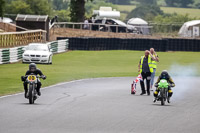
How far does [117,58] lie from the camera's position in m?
48.2

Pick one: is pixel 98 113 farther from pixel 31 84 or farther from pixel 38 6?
pixel 38 6

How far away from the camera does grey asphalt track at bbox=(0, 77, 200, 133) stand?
40.9 feet

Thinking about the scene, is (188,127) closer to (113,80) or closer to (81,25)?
(113,80)

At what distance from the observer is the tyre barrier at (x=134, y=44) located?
53312 mm

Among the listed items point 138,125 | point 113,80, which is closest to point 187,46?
point 113,80

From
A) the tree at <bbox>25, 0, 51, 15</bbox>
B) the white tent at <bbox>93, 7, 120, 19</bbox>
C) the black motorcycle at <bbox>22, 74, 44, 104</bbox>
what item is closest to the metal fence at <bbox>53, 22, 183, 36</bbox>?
the white tent at <bbox>93, 7, 120, 19</bbox>

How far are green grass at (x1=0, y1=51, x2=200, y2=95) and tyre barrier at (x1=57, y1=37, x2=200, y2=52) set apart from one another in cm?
91

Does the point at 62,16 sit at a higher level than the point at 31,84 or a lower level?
higher

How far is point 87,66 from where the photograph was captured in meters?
40.3

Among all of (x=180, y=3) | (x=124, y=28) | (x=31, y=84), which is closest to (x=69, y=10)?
(x=124, y=28)

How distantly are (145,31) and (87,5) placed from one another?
126 meters

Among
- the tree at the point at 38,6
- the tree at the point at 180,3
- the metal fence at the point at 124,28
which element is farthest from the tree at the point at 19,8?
the tree at the point at 180,3

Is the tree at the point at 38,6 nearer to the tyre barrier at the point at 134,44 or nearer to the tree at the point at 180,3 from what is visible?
the tyre barrier at the point at 134,44

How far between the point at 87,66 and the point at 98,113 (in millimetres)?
25293
